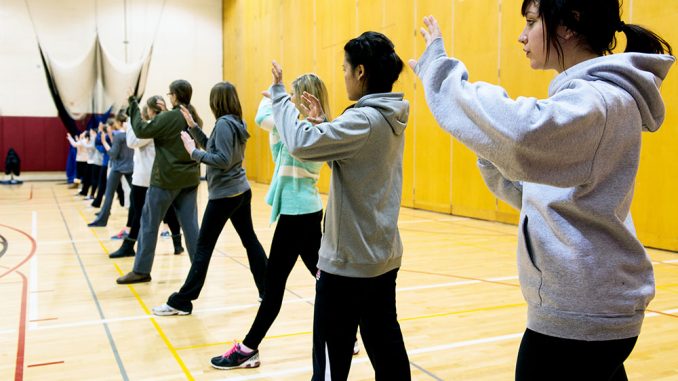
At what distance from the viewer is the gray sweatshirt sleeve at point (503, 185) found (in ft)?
4.84

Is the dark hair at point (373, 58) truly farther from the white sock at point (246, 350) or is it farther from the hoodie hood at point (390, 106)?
the white sock at point (246, 350)

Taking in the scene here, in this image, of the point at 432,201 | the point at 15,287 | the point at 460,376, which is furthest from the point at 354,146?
the point at 432,201

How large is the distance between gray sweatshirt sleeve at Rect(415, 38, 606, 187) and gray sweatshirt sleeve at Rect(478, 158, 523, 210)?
1.16ft

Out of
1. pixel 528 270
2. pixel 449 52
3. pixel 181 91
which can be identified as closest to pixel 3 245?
pixel 181 91

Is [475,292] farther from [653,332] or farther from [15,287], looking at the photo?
[15,287]

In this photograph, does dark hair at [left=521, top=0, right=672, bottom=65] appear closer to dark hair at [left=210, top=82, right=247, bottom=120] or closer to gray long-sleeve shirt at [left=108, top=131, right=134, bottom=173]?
dark hair at [left=210, top=82, right=247, bottom=120]

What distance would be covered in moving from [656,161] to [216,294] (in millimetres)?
5135

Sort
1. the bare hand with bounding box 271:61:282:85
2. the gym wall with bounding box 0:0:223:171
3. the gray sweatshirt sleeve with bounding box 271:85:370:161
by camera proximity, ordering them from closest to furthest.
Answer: the gray sweatshirt sleeve with bounding box 271:85:370:161 → the bare hand with bounding box 271:61:282:85 → the gym wall with bounding box 0:0:223:171

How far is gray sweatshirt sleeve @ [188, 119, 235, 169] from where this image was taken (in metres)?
3.82

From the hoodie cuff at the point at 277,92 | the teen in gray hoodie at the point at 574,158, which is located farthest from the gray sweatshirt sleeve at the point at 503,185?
the hoodie cuff at the point at 277,92

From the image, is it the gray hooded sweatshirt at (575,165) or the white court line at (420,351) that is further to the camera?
the white court line at (420,351)

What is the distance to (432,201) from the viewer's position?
10367mm

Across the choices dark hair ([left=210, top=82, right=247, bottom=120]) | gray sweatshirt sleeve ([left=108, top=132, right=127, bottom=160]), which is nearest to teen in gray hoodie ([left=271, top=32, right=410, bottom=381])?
dark hair ([left=210, top=82, right=247, bottom=120])

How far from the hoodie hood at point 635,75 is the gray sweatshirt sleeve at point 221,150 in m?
2.87
